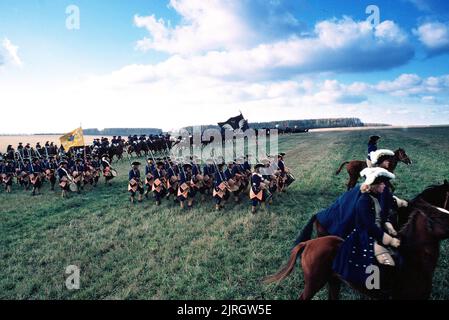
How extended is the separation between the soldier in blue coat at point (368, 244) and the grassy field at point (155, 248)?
1569 mm

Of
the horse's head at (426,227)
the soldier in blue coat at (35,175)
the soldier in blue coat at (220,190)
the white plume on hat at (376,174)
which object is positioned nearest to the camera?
the horse's head at (426,227)

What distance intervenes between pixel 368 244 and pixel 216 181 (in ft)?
25.4

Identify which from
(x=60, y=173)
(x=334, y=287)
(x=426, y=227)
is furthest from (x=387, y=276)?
(x=60, y=173)

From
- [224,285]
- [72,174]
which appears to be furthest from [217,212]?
[72,174]

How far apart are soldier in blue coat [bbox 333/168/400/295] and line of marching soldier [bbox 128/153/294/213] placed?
6.21 metres

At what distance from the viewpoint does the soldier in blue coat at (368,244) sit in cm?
416

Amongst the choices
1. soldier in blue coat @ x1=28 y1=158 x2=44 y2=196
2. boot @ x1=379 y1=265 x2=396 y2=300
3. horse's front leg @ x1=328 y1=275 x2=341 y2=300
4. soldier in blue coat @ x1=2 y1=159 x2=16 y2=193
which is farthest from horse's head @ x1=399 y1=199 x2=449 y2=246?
soldier in blue coat @ x1=2 y1=159 x2=16 y2=193

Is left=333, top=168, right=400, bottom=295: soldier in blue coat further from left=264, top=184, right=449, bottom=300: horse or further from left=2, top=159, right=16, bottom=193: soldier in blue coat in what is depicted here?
left=2, top=159, right=16, bottom=193: soldier in blue coat

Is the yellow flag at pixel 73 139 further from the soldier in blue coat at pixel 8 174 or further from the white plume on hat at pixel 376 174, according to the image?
the white plume on hat at pixel 376 174

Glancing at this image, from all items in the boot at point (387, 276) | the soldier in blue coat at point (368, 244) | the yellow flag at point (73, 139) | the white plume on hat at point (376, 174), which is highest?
the yellow flag at point (73, 139)

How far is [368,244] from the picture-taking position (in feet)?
14.1

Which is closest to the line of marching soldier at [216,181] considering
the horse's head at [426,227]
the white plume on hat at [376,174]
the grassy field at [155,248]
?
the grassy field at [155,248]

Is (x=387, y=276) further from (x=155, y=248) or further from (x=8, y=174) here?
(x=8, y=174)
